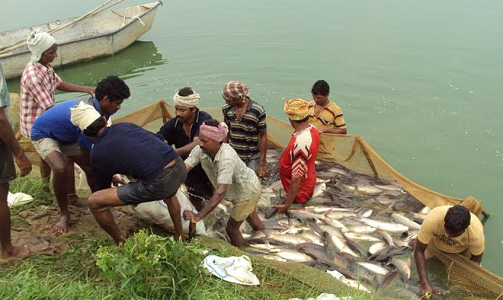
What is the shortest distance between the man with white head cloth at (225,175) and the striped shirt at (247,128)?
47.1 inches

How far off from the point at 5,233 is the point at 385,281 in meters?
3.80

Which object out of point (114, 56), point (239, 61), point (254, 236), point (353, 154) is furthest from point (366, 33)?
point (254, 236)

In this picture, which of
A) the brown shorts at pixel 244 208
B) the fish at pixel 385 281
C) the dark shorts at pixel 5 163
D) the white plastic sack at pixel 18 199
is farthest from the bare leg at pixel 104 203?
the fish at pixel 385 281

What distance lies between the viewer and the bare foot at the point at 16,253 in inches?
169

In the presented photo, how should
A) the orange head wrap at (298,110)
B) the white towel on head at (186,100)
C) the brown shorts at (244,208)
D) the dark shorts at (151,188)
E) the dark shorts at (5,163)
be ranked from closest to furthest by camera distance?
the dark shorts at (5,163)
the dark shorts at (151,188)
the brown shorts at (244,208)
the white towel on head at (186,100)
the orange head wrap at (298,110)

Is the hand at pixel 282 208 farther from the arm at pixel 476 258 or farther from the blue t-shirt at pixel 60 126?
the blue t-shirt at pixel 60 126

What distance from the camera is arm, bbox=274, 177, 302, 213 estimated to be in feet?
18.8

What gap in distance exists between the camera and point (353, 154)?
22.6 feet

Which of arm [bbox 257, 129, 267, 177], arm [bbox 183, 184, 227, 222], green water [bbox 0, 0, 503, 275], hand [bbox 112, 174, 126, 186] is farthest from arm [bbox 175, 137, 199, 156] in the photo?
green water [bbox 0, 0, 503, 275]

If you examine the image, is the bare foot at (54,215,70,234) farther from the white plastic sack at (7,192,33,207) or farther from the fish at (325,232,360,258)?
the fish at (325,232,360,258)

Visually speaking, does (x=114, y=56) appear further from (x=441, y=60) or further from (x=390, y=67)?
(x=441, y=60)

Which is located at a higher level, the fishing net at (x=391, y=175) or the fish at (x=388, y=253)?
the fishing net at (x=391, y=175)

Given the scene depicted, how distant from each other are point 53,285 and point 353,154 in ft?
14.8

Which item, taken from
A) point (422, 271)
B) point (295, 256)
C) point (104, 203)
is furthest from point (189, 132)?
point (422, 271)
